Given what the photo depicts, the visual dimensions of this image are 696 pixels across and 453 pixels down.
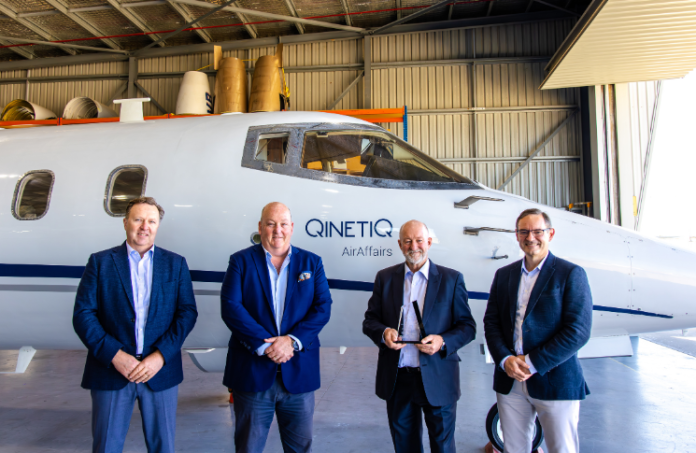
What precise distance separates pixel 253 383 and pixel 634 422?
4.24 metres

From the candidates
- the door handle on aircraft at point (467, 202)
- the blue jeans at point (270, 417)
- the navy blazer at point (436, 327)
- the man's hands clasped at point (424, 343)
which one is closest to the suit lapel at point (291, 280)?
the blue jeans at point (270, 417)

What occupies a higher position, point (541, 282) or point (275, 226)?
point (275, 226)

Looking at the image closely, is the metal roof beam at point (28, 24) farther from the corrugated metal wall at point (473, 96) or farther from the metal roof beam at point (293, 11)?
the metal roof beam at point (293, 11)

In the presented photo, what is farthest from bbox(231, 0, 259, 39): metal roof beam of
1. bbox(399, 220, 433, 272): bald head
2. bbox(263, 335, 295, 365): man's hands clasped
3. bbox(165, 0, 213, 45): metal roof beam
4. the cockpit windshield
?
bbox(263, 335, 295, 365): man's hands clasped

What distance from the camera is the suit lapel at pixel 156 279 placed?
9.14 ft

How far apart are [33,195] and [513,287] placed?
4277 millimetres

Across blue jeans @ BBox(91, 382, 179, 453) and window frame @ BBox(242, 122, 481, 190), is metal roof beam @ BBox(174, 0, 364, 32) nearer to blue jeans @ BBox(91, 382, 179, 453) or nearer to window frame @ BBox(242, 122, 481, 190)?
window frame @ BBox(242, 122, 481, 190)

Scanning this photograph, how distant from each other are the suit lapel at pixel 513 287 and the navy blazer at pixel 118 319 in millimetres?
1988

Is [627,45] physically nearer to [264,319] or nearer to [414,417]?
[414,417]

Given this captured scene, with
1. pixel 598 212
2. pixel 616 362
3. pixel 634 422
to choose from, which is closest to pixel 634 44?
pixel 598 212

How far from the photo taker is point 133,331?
Answer: 2.75 meters

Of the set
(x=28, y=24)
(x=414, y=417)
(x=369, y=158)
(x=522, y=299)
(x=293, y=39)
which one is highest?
(x=293, y=39)

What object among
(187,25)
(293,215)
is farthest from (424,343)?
(187,25)

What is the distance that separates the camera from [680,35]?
33.2ft
